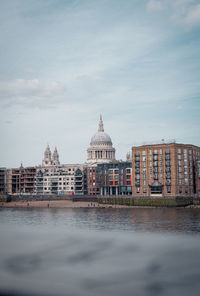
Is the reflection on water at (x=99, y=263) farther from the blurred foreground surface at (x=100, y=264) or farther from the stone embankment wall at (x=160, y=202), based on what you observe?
the stone embankment wall at (x=160, y=202)

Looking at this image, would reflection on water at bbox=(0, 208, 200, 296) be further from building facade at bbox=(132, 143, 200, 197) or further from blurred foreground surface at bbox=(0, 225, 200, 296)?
building facade at bbox=(132, 143, 200, 197)

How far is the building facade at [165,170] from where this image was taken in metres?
178

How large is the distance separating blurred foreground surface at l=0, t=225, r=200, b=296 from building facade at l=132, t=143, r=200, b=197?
97.6m

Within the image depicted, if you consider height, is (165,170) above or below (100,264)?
above

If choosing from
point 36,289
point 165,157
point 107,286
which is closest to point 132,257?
point 107,286

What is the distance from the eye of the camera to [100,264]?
5628 centimetres

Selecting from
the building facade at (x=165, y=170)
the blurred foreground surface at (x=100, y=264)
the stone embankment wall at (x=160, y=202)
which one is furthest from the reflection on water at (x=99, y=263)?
the building facade at (x=165, y=170)

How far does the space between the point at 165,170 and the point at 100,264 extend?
417ft

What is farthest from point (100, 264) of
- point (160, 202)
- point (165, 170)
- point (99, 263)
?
point (165, 170)

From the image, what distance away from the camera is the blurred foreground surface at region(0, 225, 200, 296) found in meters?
45.5

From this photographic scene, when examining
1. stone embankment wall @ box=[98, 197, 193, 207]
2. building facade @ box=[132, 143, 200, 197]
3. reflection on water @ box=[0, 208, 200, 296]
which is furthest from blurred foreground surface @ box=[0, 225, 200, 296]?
building facade @ box=[132, 143, 200, 197]

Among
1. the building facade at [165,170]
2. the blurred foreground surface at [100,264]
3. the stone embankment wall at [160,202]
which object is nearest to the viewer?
the blurred foreground surface at [100,264]

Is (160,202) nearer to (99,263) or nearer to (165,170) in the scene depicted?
(165,170)

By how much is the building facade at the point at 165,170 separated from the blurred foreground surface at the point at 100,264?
97610mm
